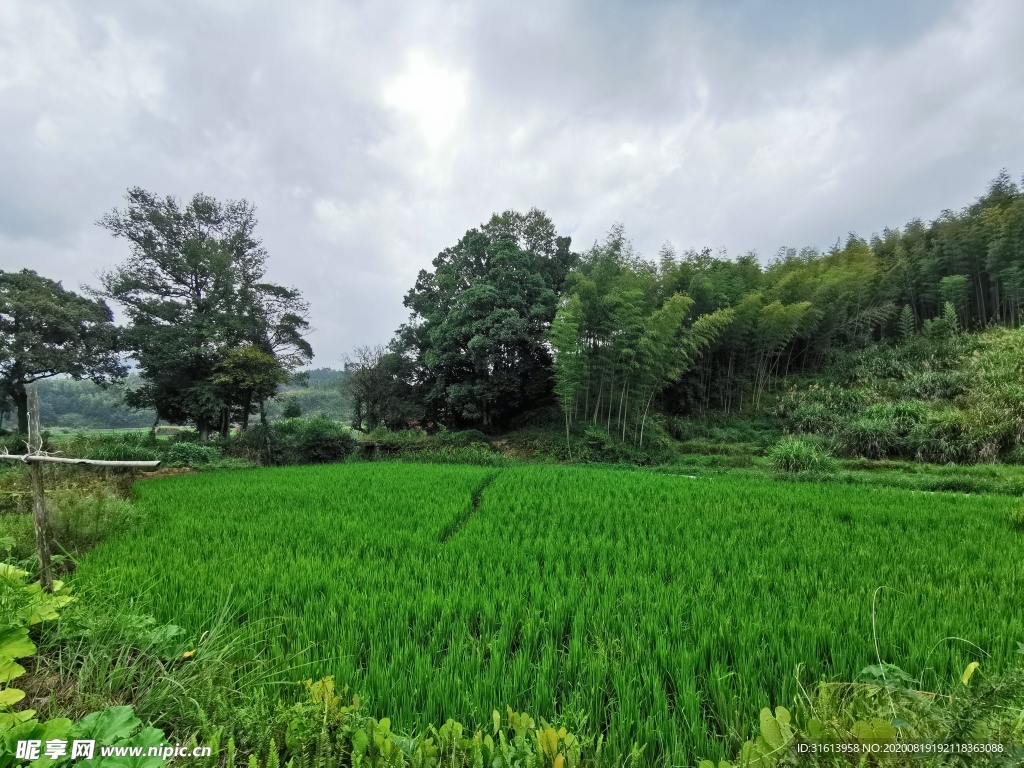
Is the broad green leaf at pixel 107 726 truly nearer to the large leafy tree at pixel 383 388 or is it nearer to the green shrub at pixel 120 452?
the green shrub at pixel 120 452

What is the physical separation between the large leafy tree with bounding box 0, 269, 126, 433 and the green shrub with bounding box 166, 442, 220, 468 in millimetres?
4651

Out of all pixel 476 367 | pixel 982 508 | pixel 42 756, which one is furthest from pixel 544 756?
pixel 476 367

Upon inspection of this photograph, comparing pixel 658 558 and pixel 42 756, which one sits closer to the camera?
pixel 42 756

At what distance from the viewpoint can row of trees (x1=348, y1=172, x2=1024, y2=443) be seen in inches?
535

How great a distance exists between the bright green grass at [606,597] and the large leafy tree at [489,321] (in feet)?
37.0

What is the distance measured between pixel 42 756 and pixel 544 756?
4.30 ft

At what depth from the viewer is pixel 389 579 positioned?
9.39ft

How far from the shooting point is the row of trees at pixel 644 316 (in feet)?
44.6

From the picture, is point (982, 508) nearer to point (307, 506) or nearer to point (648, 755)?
point (648, 755)

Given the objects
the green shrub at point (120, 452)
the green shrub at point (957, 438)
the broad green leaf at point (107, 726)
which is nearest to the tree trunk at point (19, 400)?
the green shrub at point (120, 452)

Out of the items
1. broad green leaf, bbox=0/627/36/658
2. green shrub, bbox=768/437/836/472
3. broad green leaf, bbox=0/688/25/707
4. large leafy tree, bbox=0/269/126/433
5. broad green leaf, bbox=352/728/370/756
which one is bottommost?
green shrub, bbox=768/437/836/472

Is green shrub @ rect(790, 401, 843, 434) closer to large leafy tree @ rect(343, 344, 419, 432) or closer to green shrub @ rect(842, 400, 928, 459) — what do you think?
green shrub @ rect(842, 400, 928, 459)

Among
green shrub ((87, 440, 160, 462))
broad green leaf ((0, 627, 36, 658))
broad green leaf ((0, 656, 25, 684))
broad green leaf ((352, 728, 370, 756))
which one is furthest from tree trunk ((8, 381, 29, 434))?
broad green leaf ((352, 728, 370, 756))

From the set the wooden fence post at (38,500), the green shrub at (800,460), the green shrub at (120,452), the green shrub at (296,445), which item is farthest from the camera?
the green shrub at (296,445)
